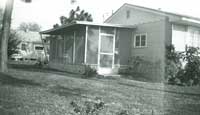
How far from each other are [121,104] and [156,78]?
308 inches

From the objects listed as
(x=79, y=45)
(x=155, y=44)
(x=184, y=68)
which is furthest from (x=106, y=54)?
(x=184, y=68)

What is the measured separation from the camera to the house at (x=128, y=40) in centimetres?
1507

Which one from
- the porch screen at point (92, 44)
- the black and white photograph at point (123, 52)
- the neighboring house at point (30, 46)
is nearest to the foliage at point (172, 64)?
the black and white photograph at point (123, 52)

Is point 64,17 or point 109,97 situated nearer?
point 109,97

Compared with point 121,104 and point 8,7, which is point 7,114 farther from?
point 8,7

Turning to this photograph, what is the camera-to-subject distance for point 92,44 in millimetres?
15148

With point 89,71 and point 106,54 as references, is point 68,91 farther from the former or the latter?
point 106,54

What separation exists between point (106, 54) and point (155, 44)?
3065mm

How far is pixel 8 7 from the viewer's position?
539 inches

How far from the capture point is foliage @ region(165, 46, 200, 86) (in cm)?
1286

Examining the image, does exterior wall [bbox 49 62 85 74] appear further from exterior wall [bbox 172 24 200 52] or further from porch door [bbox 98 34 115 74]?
exterior wall [bbox 172 24 200 52]

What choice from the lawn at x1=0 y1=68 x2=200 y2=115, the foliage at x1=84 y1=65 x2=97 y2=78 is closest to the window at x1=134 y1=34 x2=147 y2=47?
the foliage at x1=84 y1=65 x2=97 y2=78

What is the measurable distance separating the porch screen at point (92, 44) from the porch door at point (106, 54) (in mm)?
327

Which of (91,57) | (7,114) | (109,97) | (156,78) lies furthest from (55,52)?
(7,114)
